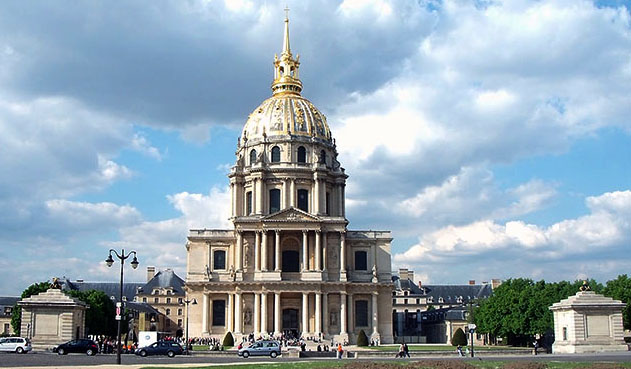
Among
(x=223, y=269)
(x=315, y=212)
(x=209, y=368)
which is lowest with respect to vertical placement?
(x=209, y=368)

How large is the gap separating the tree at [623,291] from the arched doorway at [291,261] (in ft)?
114

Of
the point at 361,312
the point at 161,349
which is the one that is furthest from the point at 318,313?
the point at 161,349

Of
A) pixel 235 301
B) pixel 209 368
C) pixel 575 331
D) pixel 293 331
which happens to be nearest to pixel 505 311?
pixel 293 331

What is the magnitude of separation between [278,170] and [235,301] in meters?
18.0

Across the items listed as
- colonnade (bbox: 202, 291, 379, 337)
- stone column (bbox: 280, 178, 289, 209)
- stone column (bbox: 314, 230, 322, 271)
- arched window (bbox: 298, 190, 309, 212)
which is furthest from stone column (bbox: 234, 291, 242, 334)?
arched window (bbox: 298, 190, 309, 212)

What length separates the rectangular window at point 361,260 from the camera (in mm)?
97688

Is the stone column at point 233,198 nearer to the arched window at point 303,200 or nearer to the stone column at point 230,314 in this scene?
the arched window at point 303,200

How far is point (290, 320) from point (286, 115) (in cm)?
2724

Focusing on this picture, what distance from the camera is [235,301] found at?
305 ft

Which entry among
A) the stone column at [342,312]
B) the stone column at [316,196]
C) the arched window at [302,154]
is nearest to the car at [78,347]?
the stone column at [342,312]

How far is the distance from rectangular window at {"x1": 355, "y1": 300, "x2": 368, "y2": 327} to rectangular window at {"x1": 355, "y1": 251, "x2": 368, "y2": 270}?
414 cm

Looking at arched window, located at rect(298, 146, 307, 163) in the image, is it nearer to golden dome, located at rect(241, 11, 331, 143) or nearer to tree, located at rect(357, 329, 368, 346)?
golden dome, located at rect(241, 11, 331, 143)

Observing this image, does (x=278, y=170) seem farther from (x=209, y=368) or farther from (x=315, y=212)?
(x=209, y=368)

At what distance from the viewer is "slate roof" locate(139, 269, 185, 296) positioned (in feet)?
454
